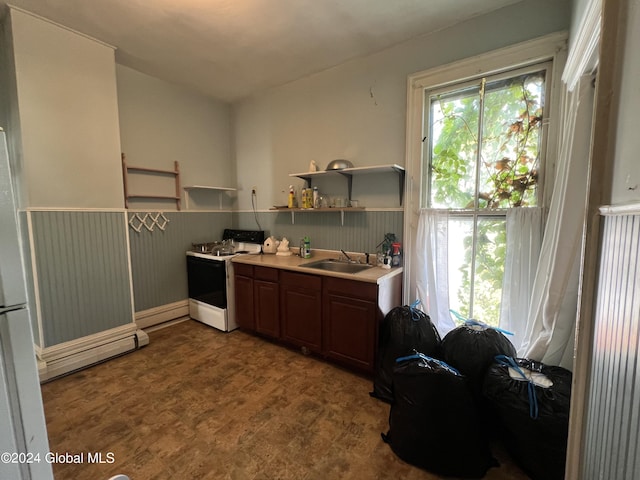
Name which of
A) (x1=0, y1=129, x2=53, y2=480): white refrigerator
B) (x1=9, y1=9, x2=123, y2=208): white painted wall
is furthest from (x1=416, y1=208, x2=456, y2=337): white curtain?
(x1=9, y1=9, x2=123, y2=208): white painted wall

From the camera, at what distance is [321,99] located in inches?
114

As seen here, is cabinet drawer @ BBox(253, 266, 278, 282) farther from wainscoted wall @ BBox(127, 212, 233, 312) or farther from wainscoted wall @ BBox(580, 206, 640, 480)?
wainscoted wall @ BBox(580, 206, 640, 480)

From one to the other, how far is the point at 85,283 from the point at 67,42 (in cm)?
203

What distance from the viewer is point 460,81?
85.8 inches

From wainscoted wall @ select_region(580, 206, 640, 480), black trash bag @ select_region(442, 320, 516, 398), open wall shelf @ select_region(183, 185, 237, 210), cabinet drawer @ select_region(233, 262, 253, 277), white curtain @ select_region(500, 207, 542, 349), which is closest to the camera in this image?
wainscoted wall @ select_region(580, 206, 640, 480)

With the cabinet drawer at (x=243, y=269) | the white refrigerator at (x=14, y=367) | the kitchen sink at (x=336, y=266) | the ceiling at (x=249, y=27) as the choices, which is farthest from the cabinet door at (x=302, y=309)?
the ceiling at (x=249, y=27)

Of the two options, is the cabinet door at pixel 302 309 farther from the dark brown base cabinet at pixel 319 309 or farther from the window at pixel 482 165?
the window at pixel 482 165

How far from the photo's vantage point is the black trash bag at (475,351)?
161 centimetres

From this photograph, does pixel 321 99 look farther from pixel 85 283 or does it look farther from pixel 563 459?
pixel 563 459

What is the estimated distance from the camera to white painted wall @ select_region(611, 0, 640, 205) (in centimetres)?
63

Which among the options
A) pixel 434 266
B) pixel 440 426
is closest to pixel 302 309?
pixel 434 266

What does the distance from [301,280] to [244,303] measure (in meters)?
0.86

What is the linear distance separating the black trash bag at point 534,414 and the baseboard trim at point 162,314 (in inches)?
127

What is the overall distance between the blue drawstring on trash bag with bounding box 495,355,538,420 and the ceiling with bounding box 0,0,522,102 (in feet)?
7.93
